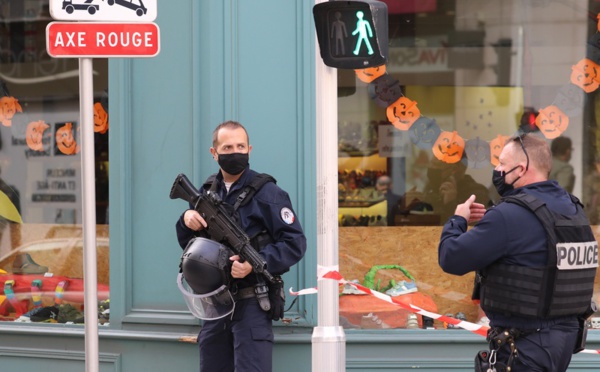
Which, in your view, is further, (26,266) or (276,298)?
(26,266)

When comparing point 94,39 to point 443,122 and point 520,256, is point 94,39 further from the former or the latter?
point 443,122

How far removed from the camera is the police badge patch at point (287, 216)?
19.2 feet

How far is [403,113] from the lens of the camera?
7258 mm

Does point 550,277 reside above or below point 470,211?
below

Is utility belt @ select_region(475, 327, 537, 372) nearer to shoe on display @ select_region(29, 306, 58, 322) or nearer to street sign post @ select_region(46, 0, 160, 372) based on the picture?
street sign post @ select_region(46, 0, 160, 372)

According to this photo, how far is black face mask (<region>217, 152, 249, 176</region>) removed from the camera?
5.94 m

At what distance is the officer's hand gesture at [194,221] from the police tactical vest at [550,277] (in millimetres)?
1733

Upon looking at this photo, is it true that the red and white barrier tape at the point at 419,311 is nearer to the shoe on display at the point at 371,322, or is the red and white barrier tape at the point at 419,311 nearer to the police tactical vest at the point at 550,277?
the shoe on display at the point at 371,322

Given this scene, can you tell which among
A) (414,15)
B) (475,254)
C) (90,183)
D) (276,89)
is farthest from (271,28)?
(475,254)

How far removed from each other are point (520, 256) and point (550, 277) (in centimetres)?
18

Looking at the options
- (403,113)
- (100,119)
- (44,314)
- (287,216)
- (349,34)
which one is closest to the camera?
(349,34)

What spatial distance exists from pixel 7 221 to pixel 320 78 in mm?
3712


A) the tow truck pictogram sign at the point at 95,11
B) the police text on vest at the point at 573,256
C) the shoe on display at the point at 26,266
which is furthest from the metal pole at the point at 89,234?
the shoe on display at the point at 26,266

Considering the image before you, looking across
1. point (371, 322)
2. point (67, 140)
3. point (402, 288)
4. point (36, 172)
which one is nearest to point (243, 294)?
point (371, 322)
